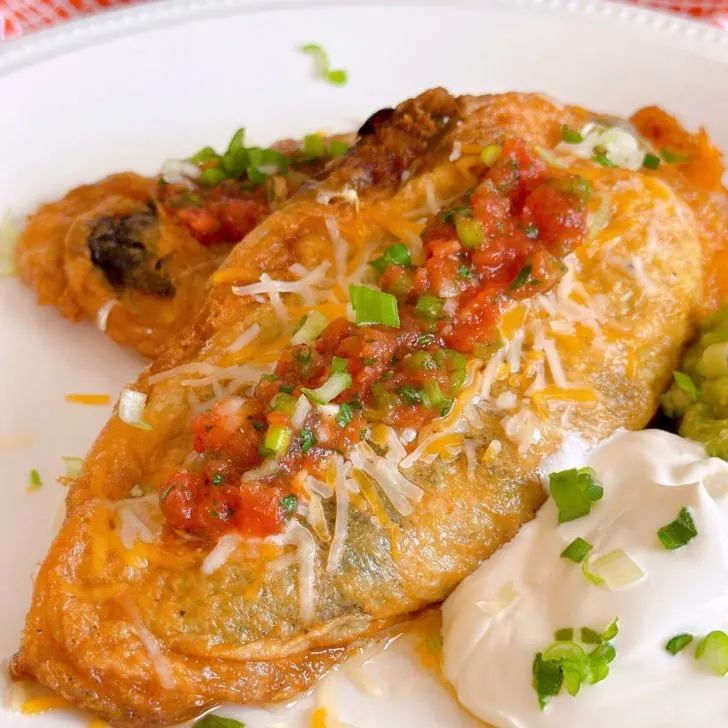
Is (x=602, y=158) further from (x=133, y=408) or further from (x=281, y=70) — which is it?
(x=281, y=70)

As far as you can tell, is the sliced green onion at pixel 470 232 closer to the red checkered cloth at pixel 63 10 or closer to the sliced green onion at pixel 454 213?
the sliced green onion at pixel 454 213

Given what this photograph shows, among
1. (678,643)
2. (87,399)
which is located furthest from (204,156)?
(678,643)

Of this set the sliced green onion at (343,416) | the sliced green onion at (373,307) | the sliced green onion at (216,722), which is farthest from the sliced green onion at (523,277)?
the sliced green onion at (216,722)

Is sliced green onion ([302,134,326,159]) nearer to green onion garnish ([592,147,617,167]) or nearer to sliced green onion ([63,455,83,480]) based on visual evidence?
green onion garnish ([592,147,617,167])

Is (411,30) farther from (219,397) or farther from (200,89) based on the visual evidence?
(219,397)

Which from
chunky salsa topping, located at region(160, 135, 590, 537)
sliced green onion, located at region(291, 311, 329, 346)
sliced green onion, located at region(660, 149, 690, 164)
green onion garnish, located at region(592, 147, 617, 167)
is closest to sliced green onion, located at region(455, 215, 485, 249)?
chunky salsa topping, located at region(160, 135, 590, 537)
